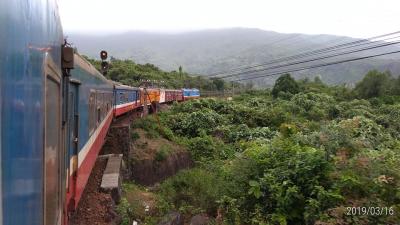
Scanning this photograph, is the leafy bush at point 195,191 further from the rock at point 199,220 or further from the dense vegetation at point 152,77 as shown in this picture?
the dense vegetation at point 152,77

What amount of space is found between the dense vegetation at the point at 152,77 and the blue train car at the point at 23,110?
5612 cm

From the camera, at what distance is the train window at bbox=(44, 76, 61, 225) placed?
105 inches

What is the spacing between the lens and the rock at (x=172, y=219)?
36.1 feet

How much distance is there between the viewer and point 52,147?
9.72 ft

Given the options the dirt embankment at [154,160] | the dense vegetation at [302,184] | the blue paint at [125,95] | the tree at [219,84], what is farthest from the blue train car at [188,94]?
the tree at [219,84]

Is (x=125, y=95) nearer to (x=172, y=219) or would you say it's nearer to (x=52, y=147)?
(x=172, y=219)

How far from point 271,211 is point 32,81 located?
26.8ft

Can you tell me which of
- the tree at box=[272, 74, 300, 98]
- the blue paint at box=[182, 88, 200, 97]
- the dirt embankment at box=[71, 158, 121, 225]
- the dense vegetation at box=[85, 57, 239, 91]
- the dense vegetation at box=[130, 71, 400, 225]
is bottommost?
the dirt embankment at box=[71, 158, 121, 225]

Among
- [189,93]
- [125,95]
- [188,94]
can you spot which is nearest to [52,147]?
[125,95]

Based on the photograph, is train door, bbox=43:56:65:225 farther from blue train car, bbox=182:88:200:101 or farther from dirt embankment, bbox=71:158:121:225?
blue train car, bbox=182:88:200:101

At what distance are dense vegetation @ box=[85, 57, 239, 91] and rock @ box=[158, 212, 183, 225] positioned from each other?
1849 inches

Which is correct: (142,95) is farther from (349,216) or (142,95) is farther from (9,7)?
(9,7)

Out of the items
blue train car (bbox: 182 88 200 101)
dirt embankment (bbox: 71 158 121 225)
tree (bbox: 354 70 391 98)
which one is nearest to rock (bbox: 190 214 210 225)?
dirt embankment (bbox: 71 158 121 225)

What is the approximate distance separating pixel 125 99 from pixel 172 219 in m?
10.9
